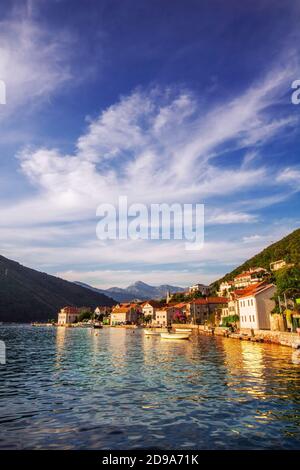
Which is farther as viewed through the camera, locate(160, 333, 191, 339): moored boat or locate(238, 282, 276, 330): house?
locate(160, 333, 191, 339): moored boat

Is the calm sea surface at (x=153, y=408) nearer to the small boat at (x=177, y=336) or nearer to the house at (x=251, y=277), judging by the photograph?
the small boat at (x=177, y=336)

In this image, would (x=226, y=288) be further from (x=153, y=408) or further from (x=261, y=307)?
(x=153, y=408)

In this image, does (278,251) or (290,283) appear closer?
(290,283)

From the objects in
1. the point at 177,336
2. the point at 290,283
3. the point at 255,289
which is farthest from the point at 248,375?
the point at 255,289

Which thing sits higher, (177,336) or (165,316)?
(165,316)

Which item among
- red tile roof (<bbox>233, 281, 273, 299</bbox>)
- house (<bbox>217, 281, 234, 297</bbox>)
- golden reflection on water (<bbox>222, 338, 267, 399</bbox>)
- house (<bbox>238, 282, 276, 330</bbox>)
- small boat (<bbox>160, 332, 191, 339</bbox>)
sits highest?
house (<bbox>217, 281, 234, 297</bbox>)

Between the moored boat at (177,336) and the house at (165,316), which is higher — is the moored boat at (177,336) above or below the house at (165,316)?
below

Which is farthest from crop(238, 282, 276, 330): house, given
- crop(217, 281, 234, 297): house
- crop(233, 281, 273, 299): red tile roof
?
crop(217, 281, 234, 297): house

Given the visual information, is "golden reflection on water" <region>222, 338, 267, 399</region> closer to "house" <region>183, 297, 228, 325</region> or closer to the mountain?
"house" <region>183, 297, 228, 325</region>

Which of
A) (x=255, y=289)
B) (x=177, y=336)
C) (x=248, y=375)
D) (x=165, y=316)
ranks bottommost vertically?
(x=248, y=375)

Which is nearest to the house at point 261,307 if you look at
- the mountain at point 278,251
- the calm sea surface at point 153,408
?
the calm sea surface at point 153,408

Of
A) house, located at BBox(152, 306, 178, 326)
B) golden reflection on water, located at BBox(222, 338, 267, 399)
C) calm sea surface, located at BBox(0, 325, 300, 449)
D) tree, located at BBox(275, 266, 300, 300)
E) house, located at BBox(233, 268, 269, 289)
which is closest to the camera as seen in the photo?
calm sea surface, located at BBox(0, 325, 300, 449)

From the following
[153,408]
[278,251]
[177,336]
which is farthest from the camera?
[278,251]

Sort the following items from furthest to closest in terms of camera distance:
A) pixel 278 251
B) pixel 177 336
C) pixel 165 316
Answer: pixel 165 316
pixel 278 251
pixel 177 336
